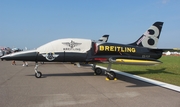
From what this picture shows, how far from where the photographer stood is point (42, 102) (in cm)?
596

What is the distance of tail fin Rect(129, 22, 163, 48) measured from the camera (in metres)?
14.5

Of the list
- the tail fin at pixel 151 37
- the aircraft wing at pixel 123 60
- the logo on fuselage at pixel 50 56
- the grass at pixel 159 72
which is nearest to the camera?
the aircraft wing at pixel 123 60

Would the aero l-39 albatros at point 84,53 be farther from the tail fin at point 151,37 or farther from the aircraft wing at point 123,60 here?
the tail fin at point 151,37

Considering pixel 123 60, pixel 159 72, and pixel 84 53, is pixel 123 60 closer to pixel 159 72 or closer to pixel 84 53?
pixel 84 53

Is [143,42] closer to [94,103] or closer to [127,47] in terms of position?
[127,47]

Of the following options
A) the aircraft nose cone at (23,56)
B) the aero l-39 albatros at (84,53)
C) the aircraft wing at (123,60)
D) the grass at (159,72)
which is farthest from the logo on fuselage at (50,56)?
the grass at (159,72)

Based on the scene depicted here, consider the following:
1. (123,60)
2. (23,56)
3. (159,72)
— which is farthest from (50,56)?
(159,72)

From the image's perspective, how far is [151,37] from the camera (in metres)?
14.7

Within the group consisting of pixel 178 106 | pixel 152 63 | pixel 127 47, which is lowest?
pixel 178 106

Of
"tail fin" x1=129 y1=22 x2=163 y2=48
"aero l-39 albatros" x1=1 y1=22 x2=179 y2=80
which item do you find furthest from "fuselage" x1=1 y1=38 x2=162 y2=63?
"tail fin" x1=129 y1=22 x2=163 y2=48

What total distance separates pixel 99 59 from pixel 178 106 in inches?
253

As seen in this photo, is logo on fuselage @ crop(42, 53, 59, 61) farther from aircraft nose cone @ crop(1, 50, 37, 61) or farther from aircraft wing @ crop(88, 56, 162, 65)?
aircraft wing @ crop(88, 56, 162, 65)

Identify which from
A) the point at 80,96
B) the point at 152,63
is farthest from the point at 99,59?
the point at 80,96

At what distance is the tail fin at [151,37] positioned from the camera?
1452 cm
